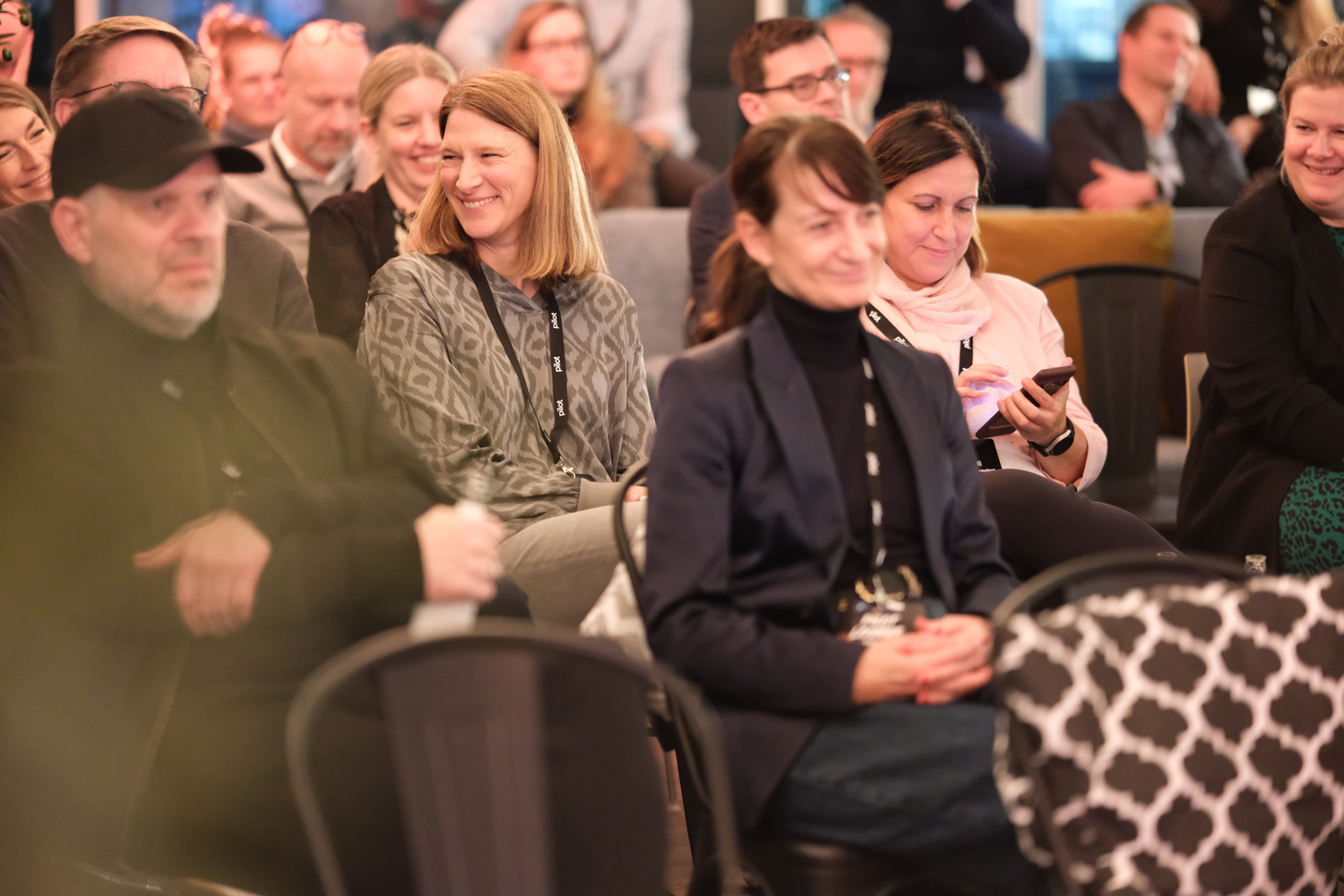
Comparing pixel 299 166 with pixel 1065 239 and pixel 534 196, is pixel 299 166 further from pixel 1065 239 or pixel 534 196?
pixel 1065 239

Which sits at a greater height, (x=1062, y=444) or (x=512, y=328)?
(x=512, y=328)

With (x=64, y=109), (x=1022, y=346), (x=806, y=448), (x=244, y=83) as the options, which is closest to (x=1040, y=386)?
(x=1022, y=346)

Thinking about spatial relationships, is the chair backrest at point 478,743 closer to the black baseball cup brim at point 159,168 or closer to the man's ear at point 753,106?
the black baseball cup brim at point 159,168

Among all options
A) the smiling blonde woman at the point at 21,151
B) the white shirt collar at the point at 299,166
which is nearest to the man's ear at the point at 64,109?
the smiling blonde woman at the point at 21,151

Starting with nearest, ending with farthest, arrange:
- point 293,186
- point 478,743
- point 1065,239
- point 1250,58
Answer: point 478,743
point 293,186
point 1065,239
point 1250,58

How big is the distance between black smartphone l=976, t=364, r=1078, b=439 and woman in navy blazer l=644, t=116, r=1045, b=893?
543 millimetres

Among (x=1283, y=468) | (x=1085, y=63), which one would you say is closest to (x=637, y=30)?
(x=1085, y=63)

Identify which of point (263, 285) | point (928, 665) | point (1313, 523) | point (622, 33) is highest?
point (622, 33)

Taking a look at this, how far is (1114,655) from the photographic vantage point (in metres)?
1.43

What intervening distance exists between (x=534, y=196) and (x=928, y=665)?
1373 millimetres

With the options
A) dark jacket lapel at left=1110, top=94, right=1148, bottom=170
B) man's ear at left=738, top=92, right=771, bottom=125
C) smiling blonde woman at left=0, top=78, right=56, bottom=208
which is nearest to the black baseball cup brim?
smiling blonde woman at left=0, top=78, right=56, bottom=208

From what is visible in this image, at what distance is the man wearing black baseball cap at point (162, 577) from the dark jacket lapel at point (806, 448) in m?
0.38

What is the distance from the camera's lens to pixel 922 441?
1.77 metres

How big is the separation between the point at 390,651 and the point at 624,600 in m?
0.64
